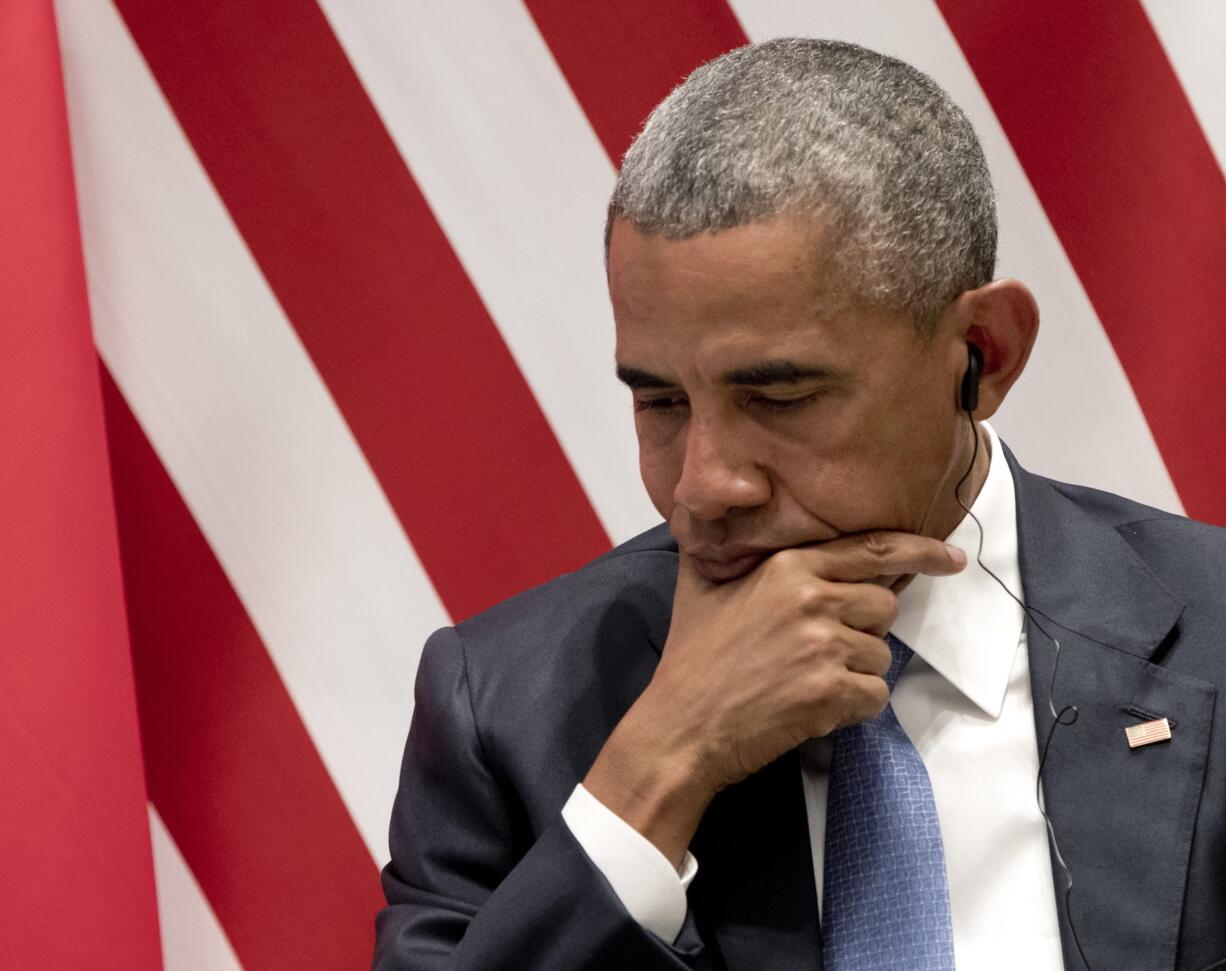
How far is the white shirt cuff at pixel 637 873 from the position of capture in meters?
1.41

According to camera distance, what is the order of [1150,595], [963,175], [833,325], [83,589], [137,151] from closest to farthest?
[833,325]
[963,175]
[1150,595]
[83,589]
[137,151]

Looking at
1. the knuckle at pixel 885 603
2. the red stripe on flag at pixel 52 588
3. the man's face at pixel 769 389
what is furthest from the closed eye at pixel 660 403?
the red stripe on flag at pixel 52 588

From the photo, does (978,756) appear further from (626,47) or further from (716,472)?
(626,47)

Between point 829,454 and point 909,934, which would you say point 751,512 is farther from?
point 909,934

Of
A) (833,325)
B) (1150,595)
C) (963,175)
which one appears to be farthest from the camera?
(1150,595)

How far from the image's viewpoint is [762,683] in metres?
1.44

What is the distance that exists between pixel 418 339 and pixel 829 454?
90 centimetres

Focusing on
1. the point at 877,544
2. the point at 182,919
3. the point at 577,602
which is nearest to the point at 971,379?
the point at 877,544

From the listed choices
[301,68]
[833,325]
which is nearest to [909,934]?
[833,325]

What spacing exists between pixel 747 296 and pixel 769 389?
85 mm

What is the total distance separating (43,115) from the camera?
200 cm

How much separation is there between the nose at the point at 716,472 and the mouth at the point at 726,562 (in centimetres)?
9

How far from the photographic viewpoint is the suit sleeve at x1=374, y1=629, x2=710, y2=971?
1400 millimetres

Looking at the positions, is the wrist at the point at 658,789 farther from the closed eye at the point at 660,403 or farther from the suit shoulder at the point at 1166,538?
the suit shoulder at the point at 1166,538
